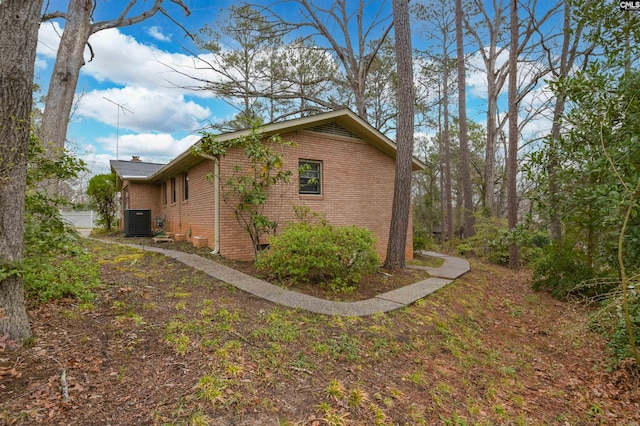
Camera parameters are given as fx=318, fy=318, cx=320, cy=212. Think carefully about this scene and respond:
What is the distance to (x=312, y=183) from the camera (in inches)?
352

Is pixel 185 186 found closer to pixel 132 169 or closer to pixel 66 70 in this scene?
pixel 66 70

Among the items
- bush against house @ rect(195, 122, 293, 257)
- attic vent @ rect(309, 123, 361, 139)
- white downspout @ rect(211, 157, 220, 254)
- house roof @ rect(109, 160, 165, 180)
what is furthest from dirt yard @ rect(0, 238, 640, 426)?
house roof @ rect(109, 160, 165, 180)

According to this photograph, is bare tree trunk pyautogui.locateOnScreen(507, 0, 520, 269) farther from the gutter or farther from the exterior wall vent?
the exterior wall vent

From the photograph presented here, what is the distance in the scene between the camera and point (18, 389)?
7.34 ft

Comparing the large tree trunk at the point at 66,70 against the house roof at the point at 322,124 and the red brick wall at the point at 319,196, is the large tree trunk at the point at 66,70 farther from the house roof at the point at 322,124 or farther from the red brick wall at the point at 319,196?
the red brick wall at the point at 319,196

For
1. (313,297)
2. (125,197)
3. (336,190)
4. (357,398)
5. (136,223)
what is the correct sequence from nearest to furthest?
(357,398) → (313,297) → (336,190) → (136,223) → (125,197)

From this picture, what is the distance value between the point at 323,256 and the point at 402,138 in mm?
4231

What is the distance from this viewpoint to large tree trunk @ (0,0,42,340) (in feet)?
8.78

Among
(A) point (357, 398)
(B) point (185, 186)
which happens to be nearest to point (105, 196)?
(B) point (185, 186)

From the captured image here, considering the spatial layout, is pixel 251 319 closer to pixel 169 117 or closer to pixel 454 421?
pixel 454 421

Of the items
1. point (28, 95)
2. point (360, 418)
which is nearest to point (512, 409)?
point (360, 418)

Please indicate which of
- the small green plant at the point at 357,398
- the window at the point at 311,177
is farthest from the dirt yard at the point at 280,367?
the window at the point at 311,177

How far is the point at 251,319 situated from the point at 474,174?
82.9 ft

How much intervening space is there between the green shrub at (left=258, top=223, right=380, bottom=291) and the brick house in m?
2.46
